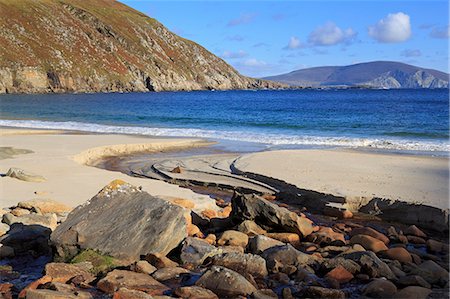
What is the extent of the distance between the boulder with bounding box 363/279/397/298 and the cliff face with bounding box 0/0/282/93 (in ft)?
312

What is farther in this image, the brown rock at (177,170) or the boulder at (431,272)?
the brown rock at (177,170)

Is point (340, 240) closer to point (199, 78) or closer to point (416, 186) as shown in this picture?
point (416, 186)

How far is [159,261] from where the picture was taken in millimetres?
7203

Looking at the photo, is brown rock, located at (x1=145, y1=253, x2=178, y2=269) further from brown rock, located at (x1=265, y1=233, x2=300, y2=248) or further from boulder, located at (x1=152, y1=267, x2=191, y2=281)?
brown rock, located at (x1=265, y1=233, x2=300, y2=248)

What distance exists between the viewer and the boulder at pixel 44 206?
32.3 feet

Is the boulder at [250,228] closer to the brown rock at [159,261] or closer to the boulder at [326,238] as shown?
the boulder at [326,238]

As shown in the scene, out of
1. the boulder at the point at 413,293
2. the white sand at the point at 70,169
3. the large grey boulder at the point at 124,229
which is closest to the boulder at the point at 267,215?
the white sand at the point at 70,169

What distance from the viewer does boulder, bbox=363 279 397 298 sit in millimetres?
6227

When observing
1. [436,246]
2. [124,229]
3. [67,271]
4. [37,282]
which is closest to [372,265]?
[436,246]

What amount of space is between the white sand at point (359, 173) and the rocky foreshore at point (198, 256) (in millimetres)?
2314

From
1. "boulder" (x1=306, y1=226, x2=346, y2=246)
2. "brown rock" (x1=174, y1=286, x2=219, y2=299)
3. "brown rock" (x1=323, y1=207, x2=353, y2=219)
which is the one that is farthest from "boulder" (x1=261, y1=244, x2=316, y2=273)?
"brown rock" (x1=323, y1=207, x2=353, y2=219)

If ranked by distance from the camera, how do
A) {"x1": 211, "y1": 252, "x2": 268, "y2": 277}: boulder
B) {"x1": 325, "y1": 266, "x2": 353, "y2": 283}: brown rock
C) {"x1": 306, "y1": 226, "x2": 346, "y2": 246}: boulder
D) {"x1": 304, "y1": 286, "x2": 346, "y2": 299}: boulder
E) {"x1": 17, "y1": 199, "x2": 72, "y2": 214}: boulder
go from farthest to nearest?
{"x1": 17, "y1": 199, "x2": 72, "y2": 214}: boulder → {"x1": 306, "y1": 226, "x2": 346, "y2": 246}: boulder → {"x1": 211, "y1": 252, "x2": 268, "y2": 277}: boulder → {"x1": 325, "y1": 266, "x2": 353, "y2": 283}: brown rock → {"x1": 304, "y1": 286, "x2": 346, "y2": 299}: boulder

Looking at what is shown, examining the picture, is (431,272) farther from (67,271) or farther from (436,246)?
(67,271)

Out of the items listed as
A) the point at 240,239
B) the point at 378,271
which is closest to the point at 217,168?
the point at 240,239
